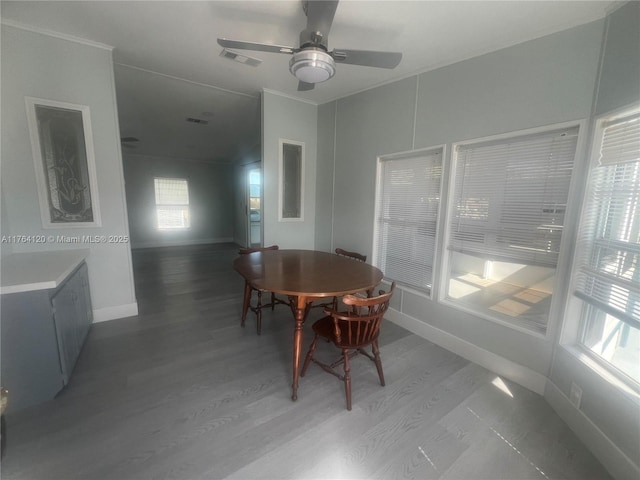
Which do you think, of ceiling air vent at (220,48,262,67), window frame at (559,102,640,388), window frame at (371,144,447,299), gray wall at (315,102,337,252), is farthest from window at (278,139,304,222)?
window frame at (559,102,640,388)

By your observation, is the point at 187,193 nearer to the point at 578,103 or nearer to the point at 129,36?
the point at 129,36

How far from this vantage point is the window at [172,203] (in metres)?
6.97

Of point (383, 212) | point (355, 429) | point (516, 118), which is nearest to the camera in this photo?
point (355, 429)

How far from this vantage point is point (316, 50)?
1.57m

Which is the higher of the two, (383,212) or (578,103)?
(578,103)

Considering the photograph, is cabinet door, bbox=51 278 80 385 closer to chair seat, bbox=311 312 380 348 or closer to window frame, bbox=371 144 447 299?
chair seat, bbox=311 312 380 348

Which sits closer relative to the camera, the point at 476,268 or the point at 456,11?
the point at 456,11

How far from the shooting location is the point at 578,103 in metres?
1.64

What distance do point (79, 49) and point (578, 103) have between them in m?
4.02

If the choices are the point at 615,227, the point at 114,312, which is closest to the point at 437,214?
the point at 615,227

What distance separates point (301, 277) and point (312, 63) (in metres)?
1.45

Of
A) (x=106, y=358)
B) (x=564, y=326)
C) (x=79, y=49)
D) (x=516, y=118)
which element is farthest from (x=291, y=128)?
(x=564, y=326)

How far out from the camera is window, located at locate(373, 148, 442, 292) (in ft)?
8.30

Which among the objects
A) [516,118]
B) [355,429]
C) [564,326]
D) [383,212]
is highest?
[516,118]
